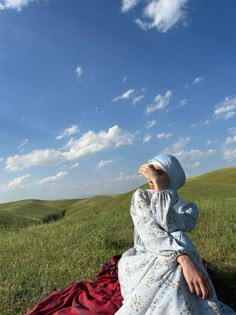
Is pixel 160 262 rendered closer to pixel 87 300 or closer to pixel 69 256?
pixel 87 300

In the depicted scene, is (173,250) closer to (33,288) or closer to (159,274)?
(159,274)

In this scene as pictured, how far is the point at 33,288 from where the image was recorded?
785cm

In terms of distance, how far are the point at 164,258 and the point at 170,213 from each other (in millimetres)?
587

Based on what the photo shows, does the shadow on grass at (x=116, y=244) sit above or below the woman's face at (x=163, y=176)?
below

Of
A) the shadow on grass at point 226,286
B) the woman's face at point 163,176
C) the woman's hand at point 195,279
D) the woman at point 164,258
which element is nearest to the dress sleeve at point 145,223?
the woman at point 164,258

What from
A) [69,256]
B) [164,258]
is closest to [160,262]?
[164,258]

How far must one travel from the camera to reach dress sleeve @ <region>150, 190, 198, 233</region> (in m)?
5.43

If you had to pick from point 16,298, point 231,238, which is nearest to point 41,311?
point 16,298

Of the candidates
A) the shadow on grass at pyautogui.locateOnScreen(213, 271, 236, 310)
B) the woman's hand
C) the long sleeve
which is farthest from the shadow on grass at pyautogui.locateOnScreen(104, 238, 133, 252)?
the woman's hand

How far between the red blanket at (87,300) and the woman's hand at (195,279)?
1.40m

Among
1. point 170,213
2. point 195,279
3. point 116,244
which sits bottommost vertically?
point 195,279

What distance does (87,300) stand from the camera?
620 centimetres

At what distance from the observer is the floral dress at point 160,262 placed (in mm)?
4922

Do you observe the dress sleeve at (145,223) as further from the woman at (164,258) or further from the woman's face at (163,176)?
the woman's face at (163,176)
